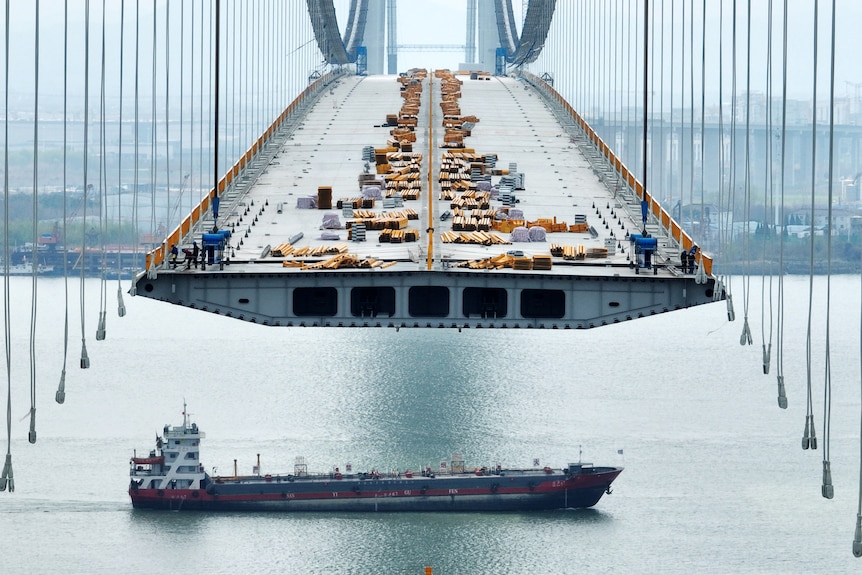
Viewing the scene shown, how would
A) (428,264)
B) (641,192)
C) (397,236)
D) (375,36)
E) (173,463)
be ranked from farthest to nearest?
(375,36)
(173,463)
(641,192)
(397,236)
(428,264)

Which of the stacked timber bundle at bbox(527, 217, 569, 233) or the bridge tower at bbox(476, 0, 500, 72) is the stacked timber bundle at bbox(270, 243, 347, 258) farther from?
the bridge tower at bbox(476, 0, 500, 72)

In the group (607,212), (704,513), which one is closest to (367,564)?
(704,513)

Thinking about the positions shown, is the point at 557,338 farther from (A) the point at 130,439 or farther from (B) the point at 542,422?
(A) the point at 130,439

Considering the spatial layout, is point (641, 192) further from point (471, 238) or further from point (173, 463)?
point (173, 463)

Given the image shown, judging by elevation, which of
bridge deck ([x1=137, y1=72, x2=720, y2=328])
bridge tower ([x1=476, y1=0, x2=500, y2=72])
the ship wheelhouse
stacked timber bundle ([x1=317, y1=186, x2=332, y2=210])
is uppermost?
bridge tower ([x1=476, y1=0, x2=500, y2=72])

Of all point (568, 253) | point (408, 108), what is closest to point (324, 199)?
point (568, 253)

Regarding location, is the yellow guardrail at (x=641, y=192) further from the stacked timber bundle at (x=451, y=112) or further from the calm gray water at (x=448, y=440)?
the calm gray water at (x=448, y=440)

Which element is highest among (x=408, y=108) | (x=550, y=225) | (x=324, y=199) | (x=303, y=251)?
(x=408, y=108)

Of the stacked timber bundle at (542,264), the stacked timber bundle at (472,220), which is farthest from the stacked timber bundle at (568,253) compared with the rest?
the stacked timber bundle at (472,220)

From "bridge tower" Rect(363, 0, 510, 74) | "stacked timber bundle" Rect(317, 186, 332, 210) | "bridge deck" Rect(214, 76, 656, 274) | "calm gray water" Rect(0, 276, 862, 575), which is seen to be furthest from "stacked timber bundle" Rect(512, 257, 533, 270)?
"bridge tower" Rect(363, 0, 510, 74)
